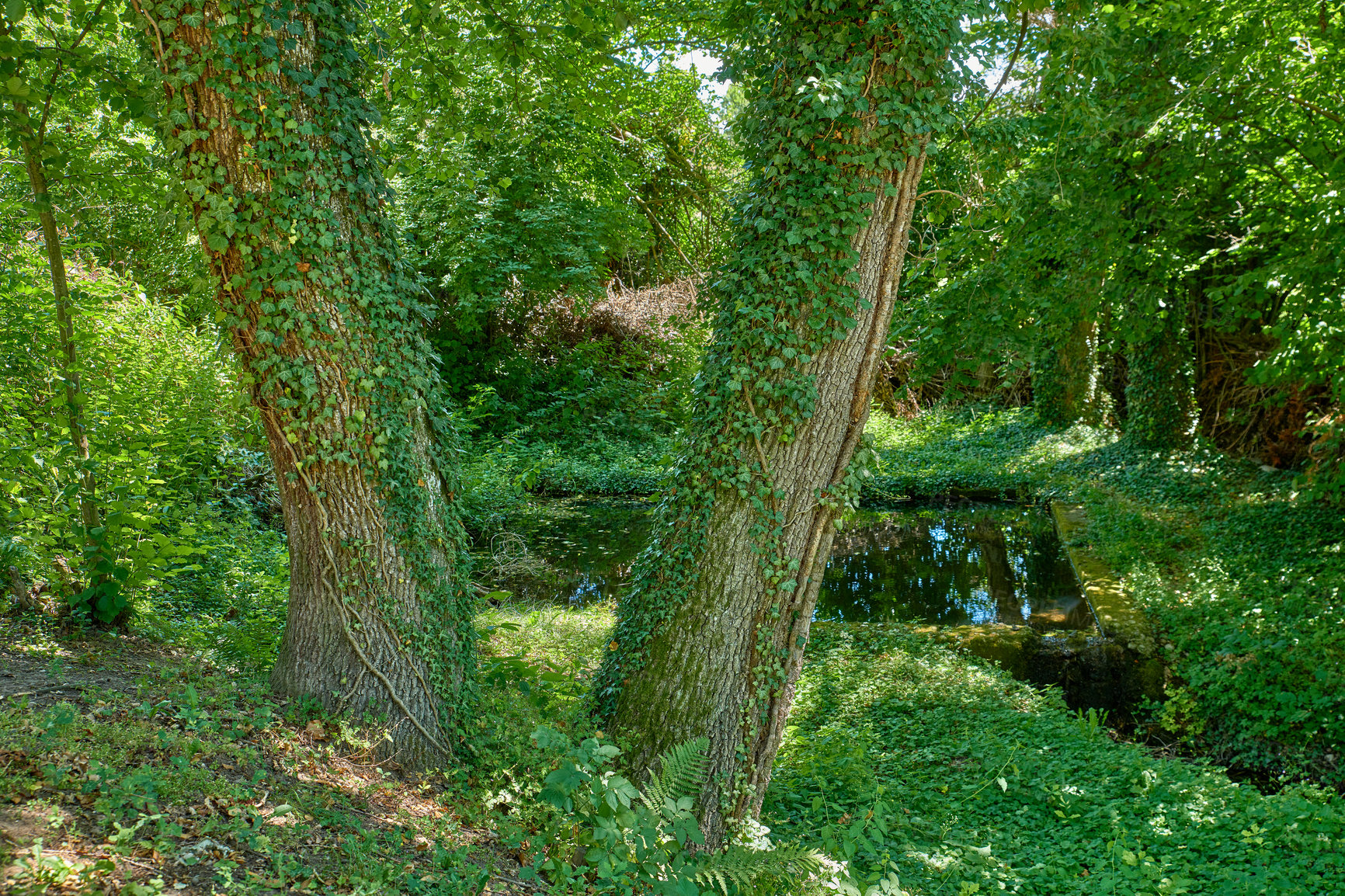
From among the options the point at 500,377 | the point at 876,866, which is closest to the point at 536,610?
the point at 876,866

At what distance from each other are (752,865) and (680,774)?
467 mm

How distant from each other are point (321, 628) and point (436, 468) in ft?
2.89

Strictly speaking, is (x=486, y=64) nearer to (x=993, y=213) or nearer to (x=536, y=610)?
(x=536, y=610)

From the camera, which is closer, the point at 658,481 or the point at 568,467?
the point at 658,481

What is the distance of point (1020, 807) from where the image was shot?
15.8ft

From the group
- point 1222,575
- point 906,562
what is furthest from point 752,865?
point 906,562

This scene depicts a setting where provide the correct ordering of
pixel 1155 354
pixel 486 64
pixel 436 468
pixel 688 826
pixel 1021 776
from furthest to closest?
1. pixel 1155 354
2. pixel 486 64
3. pixel 1021 776
4. pixel 436 468
5. pixel 688 826

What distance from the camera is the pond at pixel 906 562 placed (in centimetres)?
977

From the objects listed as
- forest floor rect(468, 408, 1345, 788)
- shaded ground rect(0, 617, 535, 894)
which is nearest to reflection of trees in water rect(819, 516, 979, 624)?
forest floor rect(468, 408, 1345, 788)

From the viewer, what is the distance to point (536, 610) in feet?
28.0

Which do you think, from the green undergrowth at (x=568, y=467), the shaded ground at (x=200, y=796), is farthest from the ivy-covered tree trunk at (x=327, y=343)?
the green undergrowth at (x=568, y=467)

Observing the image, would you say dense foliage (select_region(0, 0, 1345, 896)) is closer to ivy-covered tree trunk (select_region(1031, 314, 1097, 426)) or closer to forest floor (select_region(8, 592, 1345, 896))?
forest floor (select_region(8, 592, 1345, 896))

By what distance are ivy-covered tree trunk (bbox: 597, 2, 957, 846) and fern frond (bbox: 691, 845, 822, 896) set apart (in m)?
0.62

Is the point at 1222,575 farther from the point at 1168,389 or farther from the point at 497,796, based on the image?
the point at 497,796
